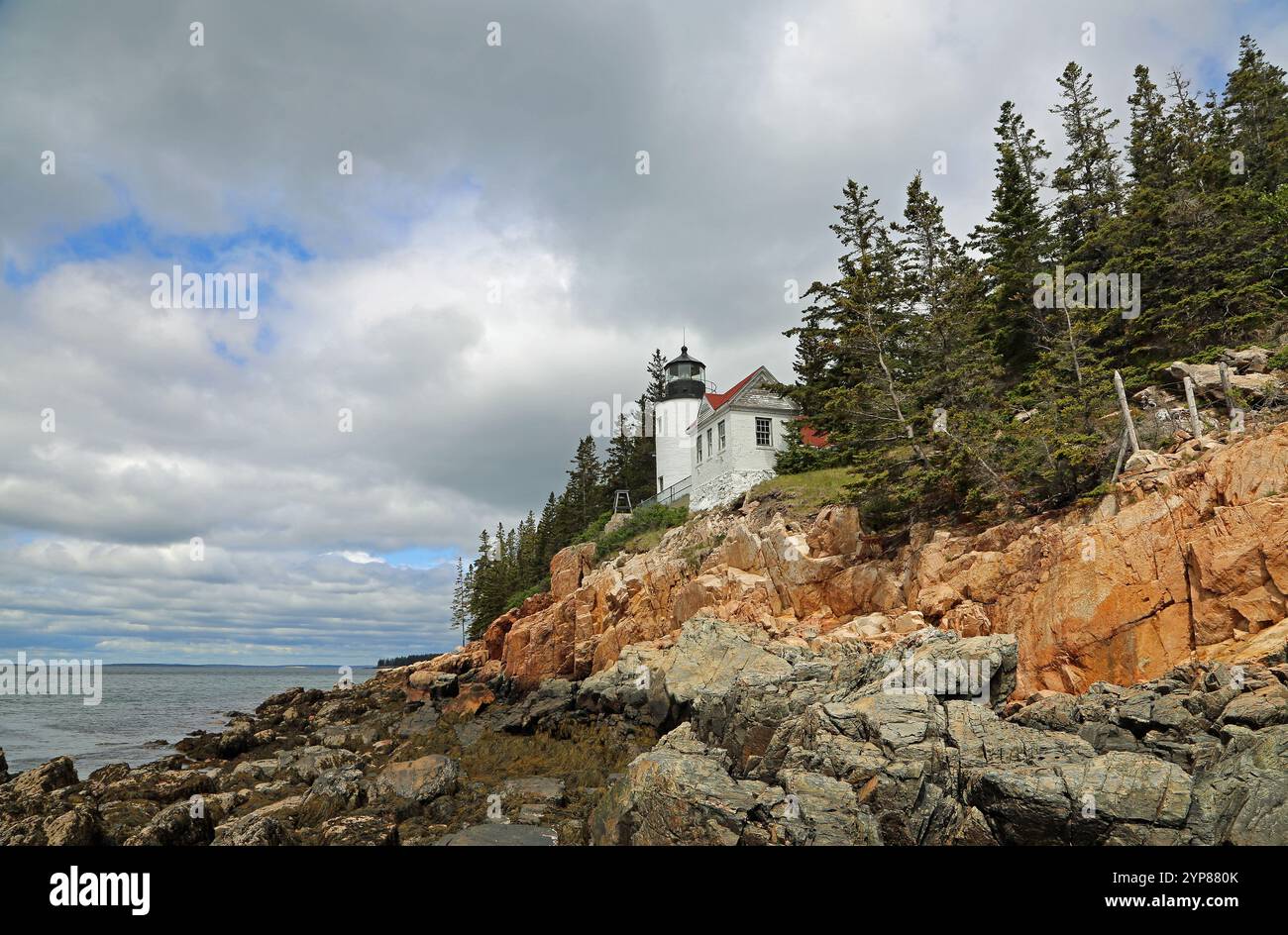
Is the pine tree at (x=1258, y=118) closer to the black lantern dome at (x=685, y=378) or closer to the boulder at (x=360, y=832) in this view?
the black lantern dome at (x=685, y=378)

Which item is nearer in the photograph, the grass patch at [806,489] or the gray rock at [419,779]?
the gray rock at [419,779]

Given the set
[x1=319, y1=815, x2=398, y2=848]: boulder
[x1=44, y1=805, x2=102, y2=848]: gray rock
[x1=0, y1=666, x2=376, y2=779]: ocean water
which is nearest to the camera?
[x1=44, y1=805, x2=102, y2=848]: gray rock

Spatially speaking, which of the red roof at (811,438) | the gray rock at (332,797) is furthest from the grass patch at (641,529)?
the gray rock at (332,797)

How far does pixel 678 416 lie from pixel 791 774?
38.0 m

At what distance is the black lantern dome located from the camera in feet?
161

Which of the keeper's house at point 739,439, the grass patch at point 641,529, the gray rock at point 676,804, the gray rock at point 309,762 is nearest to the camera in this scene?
the gray rock at point 676,804

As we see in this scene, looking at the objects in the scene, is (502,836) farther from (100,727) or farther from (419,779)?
(100,727)

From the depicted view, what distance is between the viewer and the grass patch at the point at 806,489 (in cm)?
2892

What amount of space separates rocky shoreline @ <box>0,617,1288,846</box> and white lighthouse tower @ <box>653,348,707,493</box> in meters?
24.5

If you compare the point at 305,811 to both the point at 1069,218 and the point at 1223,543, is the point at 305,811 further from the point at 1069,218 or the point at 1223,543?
the point at 1069,218

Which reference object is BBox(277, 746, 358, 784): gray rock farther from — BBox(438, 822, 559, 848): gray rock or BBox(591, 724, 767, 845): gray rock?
BBox(591, 724, 767, 845): gray rock

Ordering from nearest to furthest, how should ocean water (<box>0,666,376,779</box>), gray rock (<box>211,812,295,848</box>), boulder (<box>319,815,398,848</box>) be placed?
gray rock (<box>211,812,295,848</box>) < boulder (<box>319,815,398,848</box>) < ocean water (<box>0,666,376,779</box>)

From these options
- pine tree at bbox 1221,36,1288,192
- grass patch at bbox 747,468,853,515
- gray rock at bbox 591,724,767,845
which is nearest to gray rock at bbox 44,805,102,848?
gray rock at bbox 591,724,767,845
